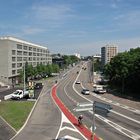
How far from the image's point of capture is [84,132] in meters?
36.8

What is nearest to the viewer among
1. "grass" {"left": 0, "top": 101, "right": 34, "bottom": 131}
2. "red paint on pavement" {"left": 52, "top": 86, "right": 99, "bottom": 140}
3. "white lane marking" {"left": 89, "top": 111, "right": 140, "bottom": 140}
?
"white lane marking" {"left": 89, "top": 111, "right": 140, "bottom": 140}

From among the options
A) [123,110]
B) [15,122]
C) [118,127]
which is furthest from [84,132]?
[123,110]

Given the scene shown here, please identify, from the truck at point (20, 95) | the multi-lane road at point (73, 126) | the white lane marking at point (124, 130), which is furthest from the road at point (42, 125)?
the truck at point (20, 95)

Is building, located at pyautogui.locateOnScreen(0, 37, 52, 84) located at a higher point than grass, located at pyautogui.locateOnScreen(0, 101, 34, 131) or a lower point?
higher

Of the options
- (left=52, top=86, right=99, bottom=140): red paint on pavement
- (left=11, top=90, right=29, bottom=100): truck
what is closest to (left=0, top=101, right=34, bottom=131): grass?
(left=52, top=86, right=99, bottom=140): red paint on pavement

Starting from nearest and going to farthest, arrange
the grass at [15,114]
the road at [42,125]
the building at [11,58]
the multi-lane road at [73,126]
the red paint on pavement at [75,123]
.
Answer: the road at [42,125] < the multi-lane road at [73,126] < the red paint on pavement at [75,123] < the grass at [15,114] < the building at [11,58]

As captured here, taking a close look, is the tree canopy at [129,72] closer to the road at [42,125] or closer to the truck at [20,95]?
the truck at [20,95]

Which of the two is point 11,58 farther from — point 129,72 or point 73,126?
point 73,126

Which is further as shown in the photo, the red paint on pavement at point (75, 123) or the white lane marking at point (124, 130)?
the red paint on pavement at point (75, 123)

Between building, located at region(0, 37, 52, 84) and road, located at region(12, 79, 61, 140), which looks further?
building, located at region(0, 37, 52, 84)

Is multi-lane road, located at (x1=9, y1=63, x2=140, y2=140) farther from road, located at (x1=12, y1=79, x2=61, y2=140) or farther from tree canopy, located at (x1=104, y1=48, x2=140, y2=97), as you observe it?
tree canopy, located at (x1=104, y1=48, x2=140, y2=97)

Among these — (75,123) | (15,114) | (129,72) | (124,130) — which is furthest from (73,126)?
(129,72)

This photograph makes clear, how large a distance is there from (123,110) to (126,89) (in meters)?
36.8

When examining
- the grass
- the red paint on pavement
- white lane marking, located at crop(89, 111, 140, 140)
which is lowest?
the red paint on pavement
